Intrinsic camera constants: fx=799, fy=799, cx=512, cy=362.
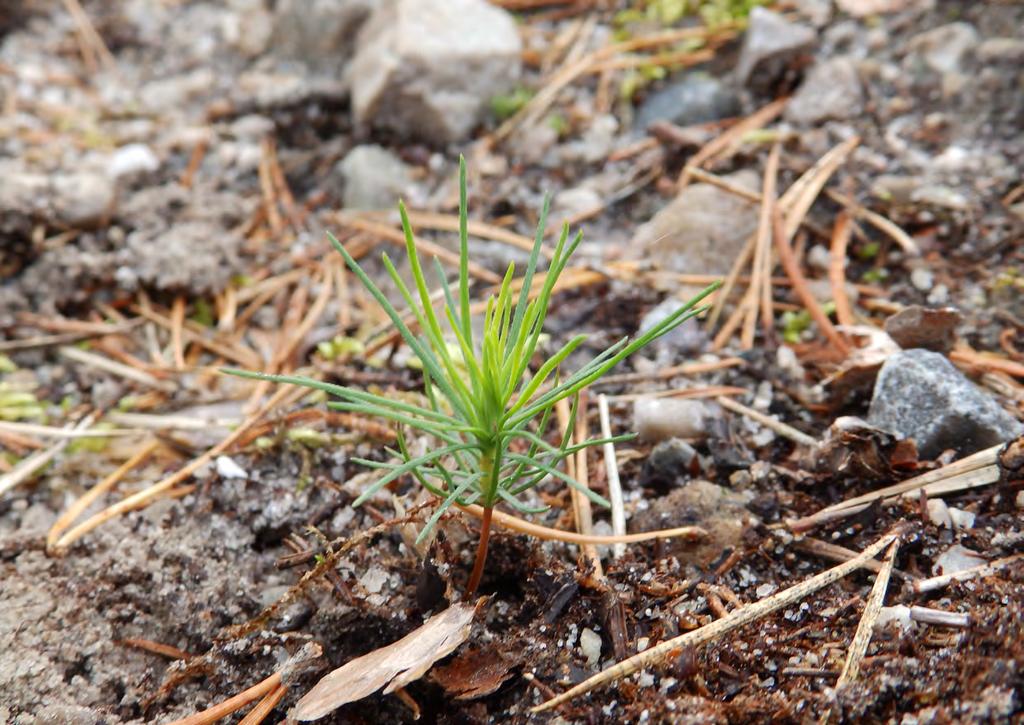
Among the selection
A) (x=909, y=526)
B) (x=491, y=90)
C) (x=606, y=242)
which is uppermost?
(x=491, y=90)

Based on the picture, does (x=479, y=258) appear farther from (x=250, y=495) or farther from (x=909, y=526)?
(x=909, y=526)

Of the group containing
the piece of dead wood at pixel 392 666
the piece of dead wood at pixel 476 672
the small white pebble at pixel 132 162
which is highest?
the small white pebble at pixel 132 162

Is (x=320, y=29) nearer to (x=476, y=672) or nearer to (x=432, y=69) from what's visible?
(x=432, y=69)

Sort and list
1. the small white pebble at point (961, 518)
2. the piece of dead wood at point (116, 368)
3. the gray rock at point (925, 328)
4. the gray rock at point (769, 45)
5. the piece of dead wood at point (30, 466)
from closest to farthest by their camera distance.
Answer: the small white pebble at point (961, 518)
the gray rock at point (925, 328)
the piece of dead wood at point (30, 466)
the piece of dead wood at point (116, 368)
the gray rock at point (769, 45)

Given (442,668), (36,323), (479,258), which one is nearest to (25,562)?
(442,668)

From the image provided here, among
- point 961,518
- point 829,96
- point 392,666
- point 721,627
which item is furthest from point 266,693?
point 829,96

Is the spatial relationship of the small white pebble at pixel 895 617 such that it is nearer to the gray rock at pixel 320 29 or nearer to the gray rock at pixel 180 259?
the gray rock at pixel 180 259

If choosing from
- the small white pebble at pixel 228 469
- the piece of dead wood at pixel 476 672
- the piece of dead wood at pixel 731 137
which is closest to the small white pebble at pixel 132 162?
the small white pebble at pixel 228 469
